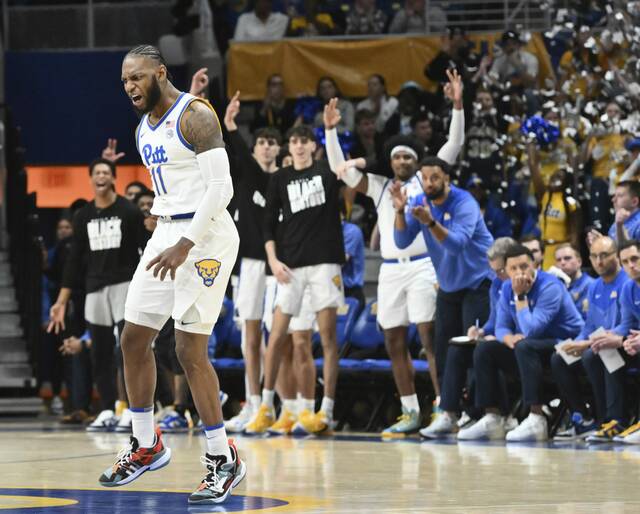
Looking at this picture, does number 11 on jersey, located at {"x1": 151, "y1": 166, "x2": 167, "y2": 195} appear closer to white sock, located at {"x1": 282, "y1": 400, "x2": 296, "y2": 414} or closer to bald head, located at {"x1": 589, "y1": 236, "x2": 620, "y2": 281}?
bald head, located at {"x1": 589, "y1": 236, "x2": 620, "y2": 281}

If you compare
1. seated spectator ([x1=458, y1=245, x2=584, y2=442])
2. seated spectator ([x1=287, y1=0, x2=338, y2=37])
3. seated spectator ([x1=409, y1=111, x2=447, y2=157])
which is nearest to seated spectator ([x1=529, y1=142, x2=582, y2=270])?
seated spectator ([x1=409, y1=111, x2=447, y2=157])

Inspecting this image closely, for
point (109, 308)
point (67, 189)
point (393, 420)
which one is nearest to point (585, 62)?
point (393, 420)

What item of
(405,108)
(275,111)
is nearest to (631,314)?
(405,108)

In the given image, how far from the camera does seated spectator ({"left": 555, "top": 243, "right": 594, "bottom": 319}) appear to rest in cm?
1073

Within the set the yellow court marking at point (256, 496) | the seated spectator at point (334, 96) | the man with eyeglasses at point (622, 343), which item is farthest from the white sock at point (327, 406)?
the seated spectator at point (334, 96)

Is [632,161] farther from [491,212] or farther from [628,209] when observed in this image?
[491,212]

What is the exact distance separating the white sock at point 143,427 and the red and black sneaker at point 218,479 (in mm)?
416

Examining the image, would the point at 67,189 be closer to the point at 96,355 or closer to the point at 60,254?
the point at 60,254

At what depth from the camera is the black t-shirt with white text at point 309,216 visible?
35.1 ft

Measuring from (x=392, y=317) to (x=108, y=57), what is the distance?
9135 mm

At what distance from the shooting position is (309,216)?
10719mm

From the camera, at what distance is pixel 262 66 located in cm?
1697

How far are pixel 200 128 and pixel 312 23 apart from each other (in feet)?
37.3

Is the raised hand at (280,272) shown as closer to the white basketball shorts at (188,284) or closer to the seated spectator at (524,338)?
the seated spectator at (524,338)
